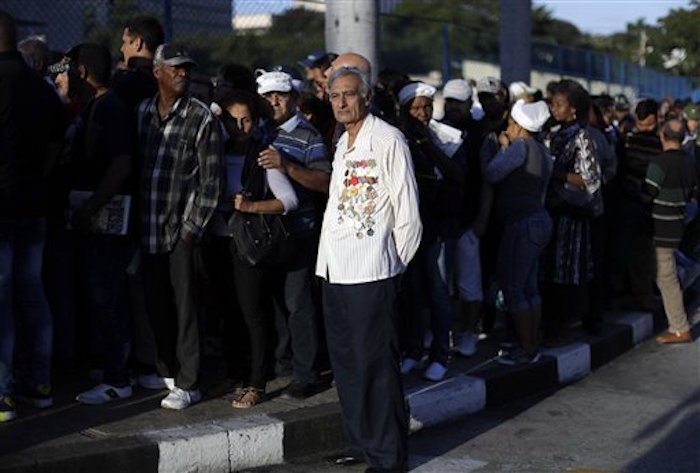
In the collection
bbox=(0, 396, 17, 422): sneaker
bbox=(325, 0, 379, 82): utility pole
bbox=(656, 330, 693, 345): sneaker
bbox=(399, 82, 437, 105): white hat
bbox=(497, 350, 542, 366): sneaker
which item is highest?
bbox=(325, 0, 379, 82): utility pole

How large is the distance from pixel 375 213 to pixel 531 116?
2.52 m

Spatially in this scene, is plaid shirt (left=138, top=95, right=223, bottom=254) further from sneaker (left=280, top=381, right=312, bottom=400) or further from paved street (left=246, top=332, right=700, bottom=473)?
paved street (left=246, top=332, right=700, bottom=473)

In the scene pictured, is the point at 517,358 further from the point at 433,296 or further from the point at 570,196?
the point at 570,196

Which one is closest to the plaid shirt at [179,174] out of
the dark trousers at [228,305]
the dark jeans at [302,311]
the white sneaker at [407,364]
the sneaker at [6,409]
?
the dark trousers at [228,305]

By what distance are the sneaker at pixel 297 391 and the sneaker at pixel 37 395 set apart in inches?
52.0

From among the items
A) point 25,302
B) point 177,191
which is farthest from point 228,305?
point 25,302

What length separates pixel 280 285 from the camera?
7.10 meters

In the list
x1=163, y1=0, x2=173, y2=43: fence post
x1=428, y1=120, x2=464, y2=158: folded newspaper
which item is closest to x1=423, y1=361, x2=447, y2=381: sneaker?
x1=428, y1=120, x2=464, y2=158: folded newspaper

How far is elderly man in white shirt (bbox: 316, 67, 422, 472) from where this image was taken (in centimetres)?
568

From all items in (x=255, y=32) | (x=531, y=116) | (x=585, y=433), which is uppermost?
(x=255, y=32)

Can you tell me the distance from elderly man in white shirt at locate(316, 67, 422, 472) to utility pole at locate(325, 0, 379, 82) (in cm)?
308

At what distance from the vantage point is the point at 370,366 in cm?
575

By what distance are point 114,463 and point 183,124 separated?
1.83 meters

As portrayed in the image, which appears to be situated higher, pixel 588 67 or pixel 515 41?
pixel 588 67
